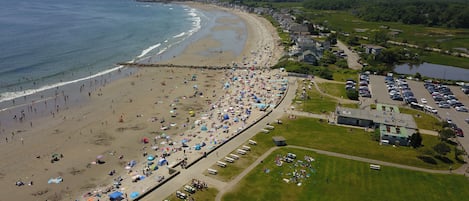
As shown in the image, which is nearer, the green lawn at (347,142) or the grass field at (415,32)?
the green lawn at (347,142)

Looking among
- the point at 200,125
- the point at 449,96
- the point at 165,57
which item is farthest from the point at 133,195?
the point at 165,57

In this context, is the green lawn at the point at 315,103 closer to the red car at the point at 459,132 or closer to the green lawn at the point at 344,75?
the green lawn at the point at 344,75

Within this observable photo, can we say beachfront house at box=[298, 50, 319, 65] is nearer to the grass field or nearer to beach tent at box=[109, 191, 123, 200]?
the grass field

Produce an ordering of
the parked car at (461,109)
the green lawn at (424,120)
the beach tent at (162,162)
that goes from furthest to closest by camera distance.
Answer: the parked car at (461,109), the green lawn at (424,120), the beach tent at (162,162)

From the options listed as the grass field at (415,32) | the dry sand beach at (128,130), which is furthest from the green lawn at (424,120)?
the grass field at (415,32)

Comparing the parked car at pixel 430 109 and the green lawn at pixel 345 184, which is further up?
the parked car at pixel 430 109

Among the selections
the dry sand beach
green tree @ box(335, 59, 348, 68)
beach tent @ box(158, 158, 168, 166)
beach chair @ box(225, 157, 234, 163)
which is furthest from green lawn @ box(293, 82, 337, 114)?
beach tent @ box(158, 158, 168, 166)
